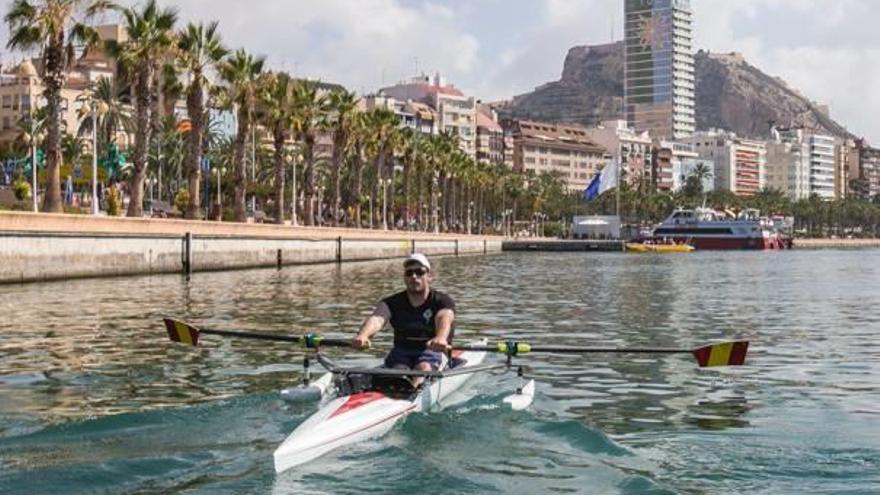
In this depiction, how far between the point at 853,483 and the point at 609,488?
2.49 meters

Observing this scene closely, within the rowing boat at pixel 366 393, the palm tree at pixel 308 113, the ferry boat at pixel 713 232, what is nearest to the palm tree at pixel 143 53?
the palm tree at pixel 308 113

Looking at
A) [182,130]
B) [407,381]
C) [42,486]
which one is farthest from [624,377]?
[182,130]

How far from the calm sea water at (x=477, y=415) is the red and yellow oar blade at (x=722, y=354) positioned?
0.61 metres

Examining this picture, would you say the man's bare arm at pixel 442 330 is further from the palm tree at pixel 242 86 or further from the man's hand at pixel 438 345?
the palm tree at pixel 242 86

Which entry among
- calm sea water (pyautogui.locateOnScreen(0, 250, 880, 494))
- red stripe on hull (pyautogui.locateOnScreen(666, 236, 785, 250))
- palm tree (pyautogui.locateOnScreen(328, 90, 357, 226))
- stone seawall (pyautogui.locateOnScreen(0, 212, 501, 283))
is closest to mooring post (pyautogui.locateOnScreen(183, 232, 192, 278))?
stone seawall (pyautogui.locateOnScreen(0, 212, 501, 283))

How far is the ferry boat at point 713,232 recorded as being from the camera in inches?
6885

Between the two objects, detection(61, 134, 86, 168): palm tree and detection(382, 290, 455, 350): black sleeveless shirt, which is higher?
detection(61, 134, 86, 168): palm tree

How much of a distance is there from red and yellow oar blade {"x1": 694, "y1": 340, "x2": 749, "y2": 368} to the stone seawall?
32.3 m

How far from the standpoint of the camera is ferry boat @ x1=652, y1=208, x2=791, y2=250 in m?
175

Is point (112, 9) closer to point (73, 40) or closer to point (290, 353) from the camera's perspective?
point (73, 40)

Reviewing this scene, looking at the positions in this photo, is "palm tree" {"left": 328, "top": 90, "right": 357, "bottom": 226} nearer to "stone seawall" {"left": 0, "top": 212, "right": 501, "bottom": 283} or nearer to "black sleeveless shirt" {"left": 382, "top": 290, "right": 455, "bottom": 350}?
"stone seawall" {"left": 0, "top": 212, "right": 501, "bottom": 283}

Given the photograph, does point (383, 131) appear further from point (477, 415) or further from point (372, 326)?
point (477, 415)

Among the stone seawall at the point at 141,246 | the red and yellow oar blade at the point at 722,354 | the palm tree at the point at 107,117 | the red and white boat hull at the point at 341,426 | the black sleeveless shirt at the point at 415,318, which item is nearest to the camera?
the red and white boat hull at the point at 341,426

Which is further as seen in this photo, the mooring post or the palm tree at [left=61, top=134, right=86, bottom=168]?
the palm tree at [left=61, top=134, right=86, bottom=168]
